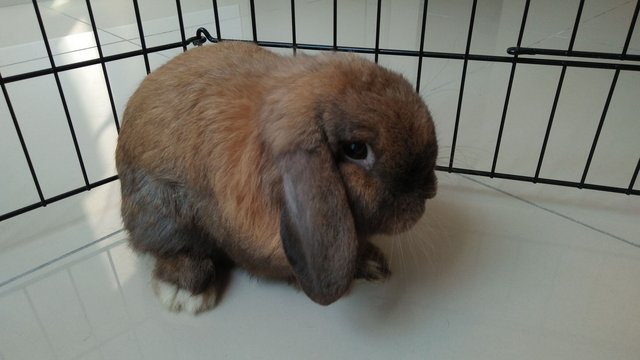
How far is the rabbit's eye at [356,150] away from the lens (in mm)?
749

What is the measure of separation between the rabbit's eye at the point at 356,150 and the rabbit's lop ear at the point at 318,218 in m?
0.03

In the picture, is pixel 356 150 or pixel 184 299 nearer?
pixel 356 150

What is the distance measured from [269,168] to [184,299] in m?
0.36

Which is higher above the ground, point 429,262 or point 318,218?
point 318,218

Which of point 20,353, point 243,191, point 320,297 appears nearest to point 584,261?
point 320,297

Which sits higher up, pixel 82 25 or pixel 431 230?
pixel 82 25

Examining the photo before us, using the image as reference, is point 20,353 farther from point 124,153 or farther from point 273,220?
point 273,220

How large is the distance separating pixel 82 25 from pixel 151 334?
75.2 inches

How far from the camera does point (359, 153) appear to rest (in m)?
0.76

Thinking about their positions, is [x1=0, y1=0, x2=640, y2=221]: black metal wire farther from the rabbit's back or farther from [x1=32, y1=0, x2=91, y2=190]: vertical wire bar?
the rabbit's back

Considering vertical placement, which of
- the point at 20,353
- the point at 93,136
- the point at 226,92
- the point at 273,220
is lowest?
the point at 20,353

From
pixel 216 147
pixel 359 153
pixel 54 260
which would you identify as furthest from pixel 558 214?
pixel 54 260

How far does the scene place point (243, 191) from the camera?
83 cm

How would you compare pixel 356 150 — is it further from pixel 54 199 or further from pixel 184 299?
pixel 54 199
